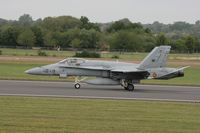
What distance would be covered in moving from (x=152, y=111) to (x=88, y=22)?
469 feet

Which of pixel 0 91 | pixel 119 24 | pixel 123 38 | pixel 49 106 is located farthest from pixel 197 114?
pixel 119 24

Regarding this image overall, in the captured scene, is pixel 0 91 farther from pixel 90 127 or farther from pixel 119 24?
pixel 119 24

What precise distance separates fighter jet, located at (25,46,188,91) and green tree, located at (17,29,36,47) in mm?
84700

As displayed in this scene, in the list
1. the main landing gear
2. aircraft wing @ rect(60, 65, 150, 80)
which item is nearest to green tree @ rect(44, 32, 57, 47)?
aircraft wing @ rect(60, 65, 150, 80)

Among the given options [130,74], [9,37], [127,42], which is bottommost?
[130,74]

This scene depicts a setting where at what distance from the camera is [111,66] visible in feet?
110

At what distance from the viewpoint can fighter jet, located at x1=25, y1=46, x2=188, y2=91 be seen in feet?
108

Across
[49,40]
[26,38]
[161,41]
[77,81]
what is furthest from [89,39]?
[77,81]

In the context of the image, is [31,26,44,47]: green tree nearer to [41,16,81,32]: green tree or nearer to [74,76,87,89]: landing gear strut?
[41,16,81,32]: green tree

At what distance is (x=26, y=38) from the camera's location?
384ft

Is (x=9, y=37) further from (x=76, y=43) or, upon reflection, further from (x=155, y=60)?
(x=155, y=60)

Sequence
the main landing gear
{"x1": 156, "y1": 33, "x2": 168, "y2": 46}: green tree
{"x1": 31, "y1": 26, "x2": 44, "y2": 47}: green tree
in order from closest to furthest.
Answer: the main landing gear
{"x1": 31, "y1": 26, "x2": 44, "y2": 47}: green tree
{"x1": 156, "y1": 33, "x2": 168, "y2": 46}: green tree

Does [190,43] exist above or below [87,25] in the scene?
below

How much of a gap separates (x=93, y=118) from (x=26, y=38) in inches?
4028
